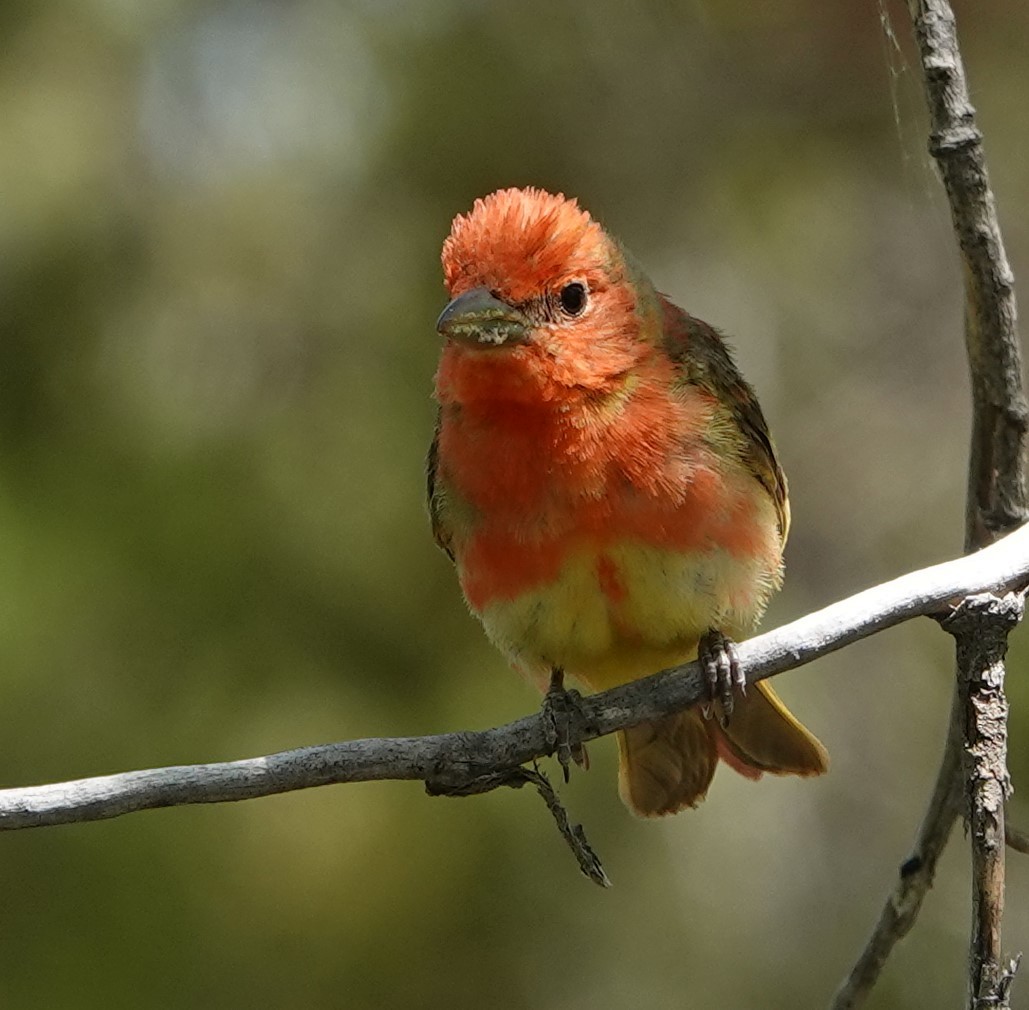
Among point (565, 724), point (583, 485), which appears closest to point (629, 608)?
point (583, 485)

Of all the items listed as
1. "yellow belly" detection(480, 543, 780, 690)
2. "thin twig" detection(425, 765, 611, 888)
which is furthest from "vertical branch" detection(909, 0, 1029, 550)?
"thin twig" detection(425, 765, 611, 888)

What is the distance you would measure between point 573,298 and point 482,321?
0.28 m

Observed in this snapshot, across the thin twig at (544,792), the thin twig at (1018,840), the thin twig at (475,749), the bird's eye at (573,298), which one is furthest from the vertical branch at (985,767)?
the bird's eye at (573,298)

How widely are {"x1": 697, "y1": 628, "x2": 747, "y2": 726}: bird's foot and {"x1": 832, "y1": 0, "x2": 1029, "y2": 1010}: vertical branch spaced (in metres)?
0.40

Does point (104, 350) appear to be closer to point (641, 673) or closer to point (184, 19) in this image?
point (184, 19)

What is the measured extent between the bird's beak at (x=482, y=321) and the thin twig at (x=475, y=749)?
810mm

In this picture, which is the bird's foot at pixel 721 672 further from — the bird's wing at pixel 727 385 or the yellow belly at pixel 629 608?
the bird's wing at pixel 727 385

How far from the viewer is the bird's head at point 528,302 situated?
3.40 metres

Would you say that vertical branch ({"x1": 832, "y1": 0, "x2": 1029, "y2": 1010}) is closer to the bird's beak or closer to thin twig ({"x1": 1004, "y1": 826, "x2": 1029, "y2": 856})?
thin twig ({"x1": 1004, "y1": 826, "x2": 1029, "y2": 856})

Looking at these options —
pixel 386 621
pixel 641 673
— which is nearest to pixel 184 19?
pixel 386 621

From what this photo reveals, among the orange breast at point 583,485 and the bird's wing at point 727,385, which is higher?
the bird's wing at point 727,385

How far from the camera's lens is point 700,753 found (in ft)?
13.3

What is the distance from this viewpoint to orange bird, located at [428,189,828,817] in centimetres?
339

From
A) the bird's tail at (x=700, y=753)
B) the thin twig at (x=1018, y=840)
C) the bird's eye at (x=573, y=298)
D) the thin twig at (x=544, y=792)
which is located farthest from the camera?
the bird's tail at (x=700, y=753)
